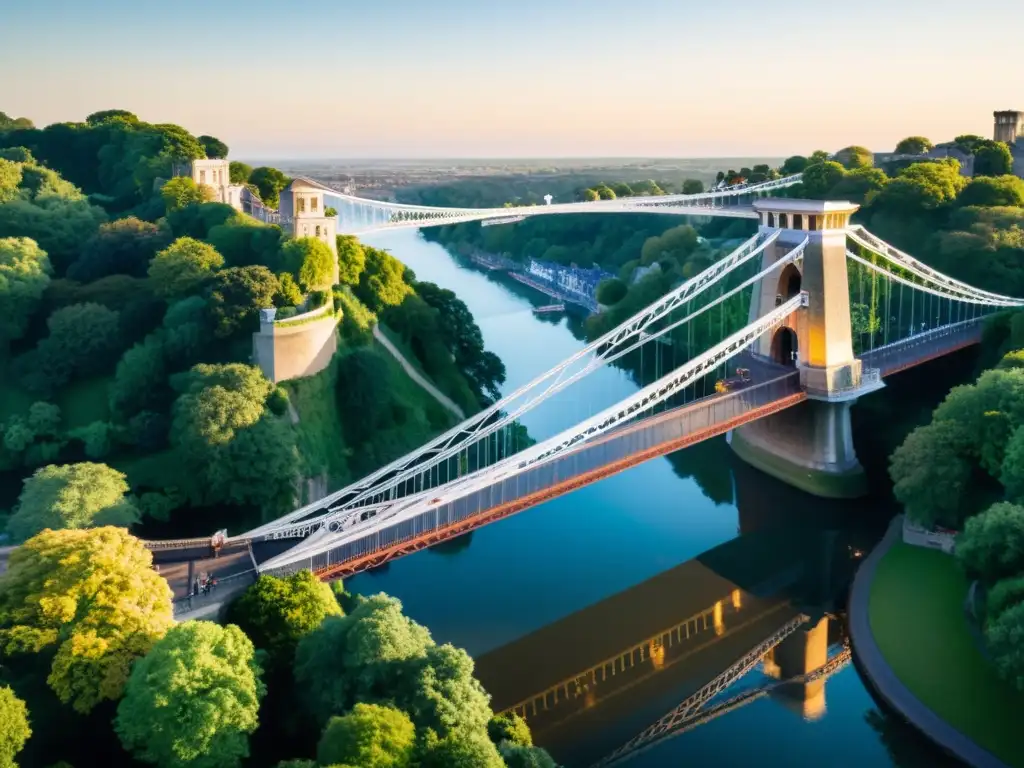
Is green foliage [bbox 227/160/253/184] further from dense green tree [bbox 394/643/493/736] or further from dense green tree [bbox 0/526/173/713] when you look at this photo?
dense green tree [bbox 394/643/493/736]

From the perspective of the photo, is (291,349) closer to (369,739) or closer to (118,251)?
(118,251)

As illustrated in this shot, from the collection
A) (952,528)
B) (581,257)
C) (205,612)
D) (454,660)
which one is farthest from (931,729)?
(581,257)

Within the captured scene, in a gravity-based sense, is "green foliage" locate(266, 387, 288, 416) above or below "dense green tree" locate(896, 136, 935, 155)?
below

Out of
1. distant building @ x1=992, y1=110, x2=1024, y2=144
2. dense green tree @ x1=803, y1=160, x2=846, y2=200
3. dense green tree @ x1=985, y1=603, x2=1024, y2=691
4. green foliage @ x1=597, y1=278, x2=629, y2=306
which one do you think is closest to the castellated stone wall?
dense green tree @ x1=985, y1=603, x2=1024, y2=691

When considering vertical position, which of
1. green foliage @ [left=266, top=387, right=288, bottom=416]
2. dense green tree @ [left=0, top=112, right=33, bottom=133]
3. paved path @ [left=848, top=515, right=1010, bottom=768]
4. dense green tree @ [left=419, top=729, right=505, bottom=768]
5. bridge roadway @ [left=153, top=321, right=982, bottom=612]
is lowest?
paved path @ [left=848, top=515, right=1010, bottom=768]

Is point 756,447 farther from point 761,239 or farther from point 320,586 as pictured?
point 320,586

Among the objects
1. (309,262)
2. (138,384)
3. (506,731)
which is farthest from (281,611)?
(309,262)

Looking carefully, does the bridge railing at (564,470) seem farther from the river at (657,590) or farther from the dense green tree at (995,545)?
the dense green tree at (995,545)
